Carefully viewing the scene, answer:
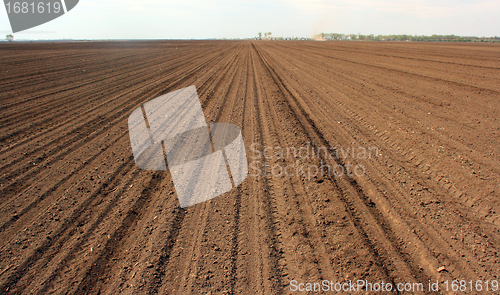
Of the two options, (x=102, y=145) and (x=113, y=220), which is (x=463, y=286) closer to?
(x=113, y=220)

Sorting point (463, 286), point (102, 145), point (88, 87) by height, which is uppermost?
point (88, 87)

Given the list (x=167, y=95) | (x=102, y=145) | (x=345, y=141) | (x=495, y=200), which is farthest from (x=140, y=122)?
(x=495, y=200)

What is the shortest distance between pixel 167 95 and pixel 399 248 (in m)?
9.28

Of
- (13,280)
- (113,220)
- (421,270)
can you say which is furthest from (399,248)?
(13,280)

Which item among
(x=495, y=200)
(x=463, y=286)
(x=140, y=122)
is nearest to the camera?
(x=463, y=286)

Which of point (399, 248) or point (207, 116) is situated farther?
point (207, 116)

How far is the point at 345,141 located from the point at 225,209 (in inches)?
132

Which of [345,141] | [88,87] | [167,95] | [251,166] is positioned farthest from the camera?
[88,87]

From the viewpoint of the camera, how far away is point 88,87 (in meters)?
11.4

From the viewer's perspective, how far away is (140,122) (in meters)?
7.18

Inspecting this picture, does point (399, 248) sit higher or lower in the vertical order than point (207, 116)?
lower

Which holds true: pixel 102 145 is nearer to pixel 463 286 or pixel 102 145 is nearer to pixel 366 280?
pixel 366 280

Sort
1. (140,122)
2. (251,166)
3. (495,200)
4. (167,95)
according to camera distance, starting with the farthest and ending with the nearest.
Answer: (167,95) → (140,122) → (251,166) → (495,200)

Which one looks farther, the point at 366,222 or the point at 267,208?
the point at 267,208
